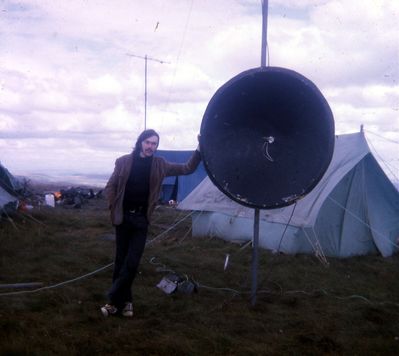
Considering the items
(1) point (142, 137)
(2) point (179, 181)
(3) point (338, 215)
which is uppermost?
(1) point (142, 137)

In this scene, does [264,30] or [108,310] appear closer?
[108,310]

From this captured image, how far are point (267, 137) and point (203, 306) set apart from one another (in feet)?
6.47

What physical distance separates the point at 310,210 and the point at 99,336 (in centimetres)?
539

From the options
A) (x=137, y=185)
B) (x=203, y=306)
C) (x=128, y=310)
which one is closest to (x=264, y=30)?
(x=137, y=185)

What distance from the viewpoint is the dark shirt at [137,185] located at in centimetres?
546

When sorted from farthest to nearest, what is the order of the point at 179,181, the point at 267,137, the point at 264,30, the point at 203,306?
the point at 179,181 < the point at 264,30 < the point at 267,137 < the point at 203,306

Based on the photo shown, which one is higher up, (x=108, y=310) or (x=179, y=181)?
(x=179, y=181)

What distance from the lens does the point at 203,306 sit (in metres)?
6.07

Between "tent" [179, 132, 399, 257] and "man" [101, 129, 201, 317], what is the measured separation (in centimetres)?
426

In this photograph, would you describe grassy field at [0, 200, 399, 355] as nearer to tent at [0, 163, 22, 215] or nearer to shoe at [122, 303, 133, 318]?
shoe at [122, 303, 133, 318]

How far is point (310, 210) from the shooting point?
9430 millimetres

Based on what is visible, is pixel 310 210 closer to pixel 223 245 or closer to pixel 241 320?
pixel 223 245

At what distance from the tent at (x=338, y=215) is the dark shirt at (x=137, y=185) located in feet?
14.2

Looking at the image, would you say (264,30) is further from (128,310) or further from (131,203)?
(128,310)
